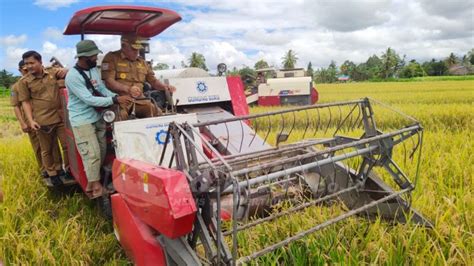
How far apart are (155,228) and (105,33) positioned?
9.14 ft

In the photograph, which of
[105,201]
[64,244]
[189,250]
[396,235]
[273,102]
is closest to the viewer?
[189,250]

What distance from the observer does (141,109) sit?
374 centimetres

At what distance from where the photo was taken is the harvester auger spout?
2039 mm

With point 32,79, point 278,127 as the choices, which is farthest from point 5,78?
point 32,79

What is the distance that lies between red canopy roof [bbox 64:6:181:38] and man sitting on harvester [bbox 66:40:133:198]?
1.44 ft

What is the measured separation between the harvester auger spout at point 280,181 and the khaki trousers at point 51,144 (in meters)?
1.66

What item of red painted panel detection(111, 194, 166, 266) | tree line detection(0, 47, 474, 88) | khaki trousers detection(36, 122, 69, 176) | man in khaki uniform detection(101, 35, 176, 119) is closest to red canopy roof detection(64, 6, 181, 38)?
man in khaki uniform detection(101, 35, 176, 119)

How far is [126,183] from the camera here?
237cm

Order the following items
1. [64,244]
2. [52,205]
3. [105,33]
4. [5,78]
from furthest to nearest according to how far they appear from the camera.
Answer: [5,78], [105,33], [52,205], [64,244]

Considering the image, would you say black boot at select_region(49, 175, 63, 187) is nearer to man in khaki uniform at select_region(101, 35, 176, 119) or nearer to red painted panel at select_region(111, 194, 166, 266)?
man in khaki uniform at select_region(101, 35, 176, 119)

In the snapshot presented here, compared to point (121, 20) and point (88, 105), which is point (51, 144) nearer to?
point (88, 105)

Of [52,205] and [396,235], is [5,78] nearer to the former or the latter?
[52,205]

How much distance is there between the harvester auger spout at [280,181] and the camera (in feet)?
6.69

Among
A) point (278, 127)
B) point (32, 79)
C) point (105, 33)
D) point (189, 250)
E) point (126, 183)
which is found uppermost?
point (105, 33)
